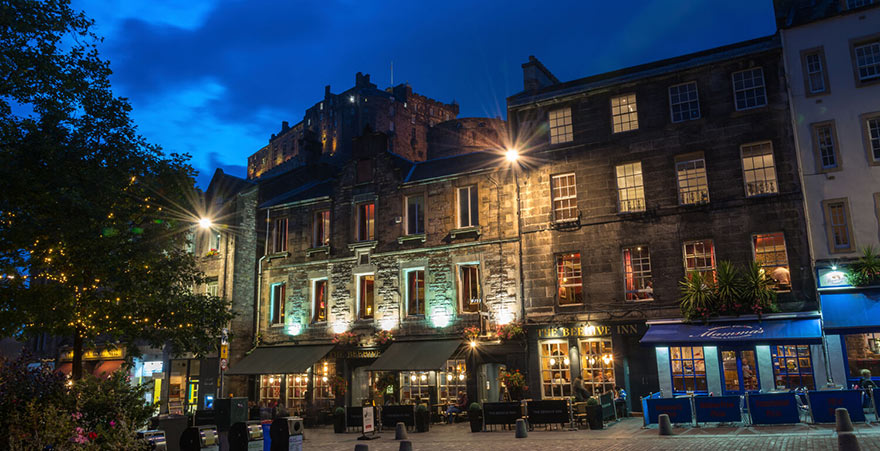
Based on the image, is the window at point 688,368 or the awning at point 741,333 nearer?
the awning at point 741,333

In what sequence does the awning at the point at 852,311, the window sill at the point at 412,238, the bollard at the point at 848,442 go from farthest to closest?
the window sill at the point at 412,238 < the awning at the point at 852,311 < the bollard at the point at 848,442

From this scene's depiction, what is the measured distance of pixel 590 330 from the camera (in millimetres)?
23656

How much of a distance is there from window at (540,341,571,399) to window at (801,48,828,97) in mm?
12035

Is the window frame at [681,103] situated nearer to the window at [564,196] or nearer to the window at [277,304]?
A: the window at [564,196]

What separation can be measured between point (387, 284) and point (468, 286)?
3.75 m

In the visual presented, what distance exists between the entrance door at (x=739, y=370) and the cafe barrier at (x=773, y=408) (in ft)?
12.9

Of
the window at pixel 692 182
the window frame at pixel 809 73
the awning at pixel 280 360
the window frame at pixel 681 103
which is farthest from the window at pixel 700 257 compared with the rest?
the awning at pixel 280 360

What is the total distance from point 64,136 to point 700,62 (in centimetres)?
2007

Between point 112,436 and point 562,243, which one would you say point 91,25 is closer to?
point 112,436

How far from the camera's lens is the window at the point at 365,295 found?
29109mm

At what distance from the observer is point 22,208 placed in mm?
15680

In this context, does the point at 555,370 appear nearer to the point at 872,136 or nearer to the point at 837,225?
the point at 837,225

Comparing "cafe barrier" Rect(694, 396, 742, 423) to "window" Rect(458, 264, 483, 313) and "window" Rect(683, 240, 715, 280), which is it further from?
"window" Rect(458, 264, 483, 313)

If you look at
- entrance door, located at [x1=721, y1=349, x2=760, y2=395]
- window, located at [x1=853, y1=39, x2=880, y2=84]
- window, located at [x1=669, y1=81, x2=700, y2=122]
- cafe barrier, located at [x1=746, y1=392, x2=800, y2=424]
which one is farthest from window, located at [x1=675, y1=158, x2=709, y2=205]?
cafe barrier, located at [x1=746, y1=392, x2=800, y2=424]
